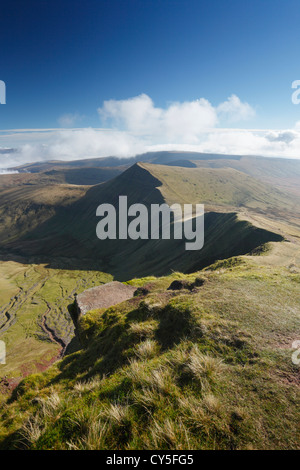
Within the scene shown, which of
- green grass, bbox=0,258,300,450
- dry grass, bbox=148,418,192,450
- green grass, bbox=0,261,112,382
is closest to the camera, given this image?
dry grass, bbox=148,418,192,450

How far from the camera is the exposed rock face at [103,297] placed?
19.7 meters

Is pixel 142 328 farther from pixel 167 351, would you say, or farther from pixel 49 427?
pixel 49 427

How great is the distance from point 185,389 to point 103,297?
16911mm

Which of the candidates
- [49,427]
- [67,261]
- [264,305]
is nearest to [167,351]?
[49,427]

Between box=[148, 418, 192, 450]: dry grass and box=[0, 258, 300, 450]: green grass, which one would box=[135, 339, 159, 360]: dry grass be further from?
box=[148, 418, 192, 450]: dry grass

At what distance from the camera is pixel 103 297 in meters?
21.1

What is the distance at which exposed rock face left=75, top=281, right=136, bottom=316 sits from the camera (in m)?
19.7

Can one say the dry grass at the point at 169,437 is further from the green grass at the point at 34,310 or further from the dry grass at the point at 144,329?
the green grass at the point at 34,310

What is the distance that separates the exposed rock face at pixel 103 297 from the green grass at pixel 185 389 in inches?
347

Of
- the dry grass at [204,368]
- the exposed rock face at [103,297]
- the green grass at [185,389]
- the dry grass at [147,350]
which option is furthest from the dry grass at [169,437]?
the exposed rock face at [103,297]

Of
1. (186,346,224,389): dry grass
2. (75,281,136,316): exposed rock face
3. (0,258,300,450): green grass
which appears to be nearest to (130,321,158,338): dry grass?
(0,258,300,450): green grass

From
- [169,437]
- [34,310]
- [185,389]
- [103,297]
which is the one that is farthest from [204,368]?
[34,310]

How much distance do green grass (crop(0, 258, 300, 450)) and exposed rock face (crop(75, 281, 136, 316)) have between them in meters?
8.81

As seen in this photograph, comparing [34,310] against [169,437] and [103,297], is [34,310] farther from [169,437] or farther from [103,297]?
[169,437]
